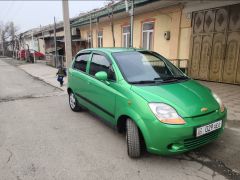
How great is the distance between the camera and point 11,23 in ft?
210

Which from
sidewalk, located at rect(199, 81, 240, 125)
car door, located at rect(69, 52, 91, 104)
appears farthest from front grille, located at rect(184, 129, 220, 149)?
car door, located at rect(69, 52, 91, 104)

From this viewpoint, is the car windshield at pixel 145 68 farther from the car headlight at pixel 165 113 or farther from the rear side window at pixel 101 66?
the car headlight at pixel 165 113

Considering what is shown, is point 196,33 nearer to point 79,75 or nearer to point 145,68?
point 79,75

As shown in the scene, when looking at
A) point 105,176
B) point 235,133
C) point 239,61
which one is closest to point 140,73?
point 105,176

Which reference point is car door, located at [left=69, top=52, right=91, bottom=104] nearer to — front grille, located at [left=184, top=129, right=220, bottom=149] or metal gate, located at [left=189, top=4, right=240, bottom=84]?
front grille, located at [left=184, top=129, right=220, bottom=149]

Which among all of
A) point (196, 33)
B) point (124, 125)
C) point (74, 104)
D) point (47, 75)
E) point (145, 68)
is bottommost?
point (47, 75)

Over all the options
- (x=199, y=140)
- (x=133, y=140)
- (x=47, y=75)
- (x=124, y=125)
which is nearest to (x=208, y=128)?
(x=199, y=140)

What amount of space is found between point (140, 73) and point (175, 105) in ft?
3.41

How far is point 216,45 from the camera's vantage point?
859 centimetres

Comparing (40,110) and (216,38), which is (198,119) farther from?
(216,38)

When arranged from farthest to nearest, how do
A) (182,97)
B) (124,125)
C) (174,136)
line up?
(124,125) → (182,97) → (174,136)

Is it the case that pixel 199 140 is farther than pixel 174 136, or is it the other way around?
pixel 199 140

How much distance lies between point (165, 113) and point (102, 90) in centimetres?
148

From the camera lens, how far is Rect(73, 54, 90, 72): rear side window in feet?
16.9
